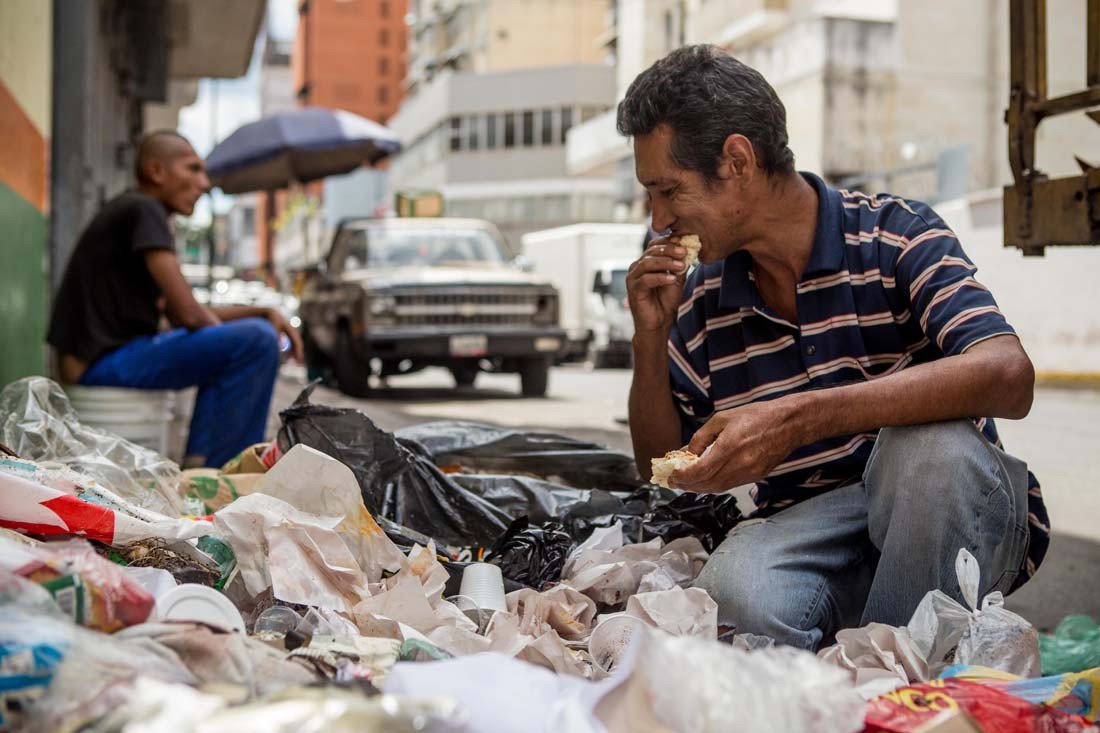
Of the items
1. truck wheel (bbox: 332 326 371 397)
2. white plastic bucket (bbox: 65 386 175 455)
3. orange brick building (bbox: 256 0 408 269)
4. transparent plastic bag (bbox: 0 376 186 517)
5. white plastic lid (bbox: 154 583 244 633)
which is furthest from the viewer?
orange brick building (bbox: 256 0 408 269)

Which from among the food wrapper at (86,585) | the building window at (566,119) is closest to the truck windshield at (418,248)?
the food wrapper at (86,585)

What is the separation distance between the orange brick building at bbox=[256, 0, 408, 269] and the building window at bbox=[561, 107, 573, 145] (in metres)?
47.9

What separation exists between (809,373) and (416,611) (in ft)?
3.68

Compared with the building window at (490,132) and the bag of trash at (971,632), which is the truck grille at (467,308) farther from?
the building window at (490,132)

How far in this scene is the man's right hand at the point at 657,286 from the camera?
299 centimetres

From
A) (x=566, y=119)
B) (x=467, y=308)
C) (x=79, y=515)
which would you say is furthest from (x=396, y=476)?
(x=566, y=119)

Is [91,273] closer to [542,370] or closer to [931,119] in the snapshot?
[542,370]

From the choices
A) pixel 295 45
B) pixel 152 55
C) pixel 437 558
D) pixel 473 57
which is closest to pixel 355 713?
pixel 437 558

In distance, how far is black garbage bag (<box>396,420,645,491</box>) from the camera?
413 cm

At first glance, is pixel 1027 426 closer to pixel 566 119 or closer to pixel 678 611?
pixel 678 611

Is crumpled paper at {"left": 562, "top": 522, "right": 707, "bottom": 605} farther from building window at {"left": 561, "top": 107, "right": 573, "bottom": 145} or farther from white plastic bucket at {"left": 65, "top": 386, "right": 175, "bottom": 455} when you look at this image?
building window at {"left": 561, "top": 107, "right": 573, "bottom": 145}

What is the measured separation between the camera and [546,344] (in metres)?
12.9

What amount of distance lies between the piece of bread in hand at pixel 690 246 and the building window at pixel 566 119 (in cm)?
5487

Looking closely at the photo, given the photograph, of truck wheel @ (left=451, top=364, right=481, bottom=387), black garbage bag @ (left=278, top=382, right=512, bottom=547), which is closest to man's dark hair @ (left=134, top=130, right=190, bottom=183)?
black garbage bag @ (left=278, top=382, right=512, bottom=547)
